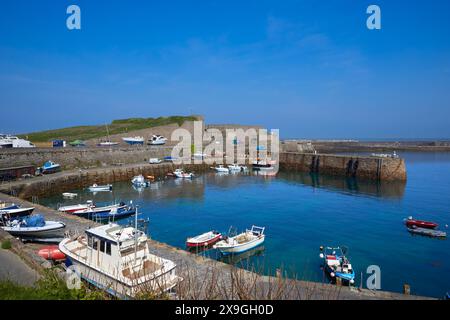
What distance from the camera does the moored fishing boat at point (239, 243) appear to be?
15.6 metres

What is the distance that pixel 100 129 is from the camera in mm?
72750

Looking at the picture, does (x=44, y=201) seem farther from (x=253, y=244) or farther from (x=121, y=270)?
(x=121, y=270)

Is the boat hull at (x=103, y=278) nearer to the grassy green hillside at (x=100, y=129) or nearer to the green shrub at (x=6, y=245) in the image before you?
the green shrub at (x=6, y=245)

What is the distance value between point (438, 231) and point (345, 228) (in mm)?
5681

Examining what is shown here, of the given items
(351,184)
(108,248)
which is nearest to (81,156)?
(108,248)

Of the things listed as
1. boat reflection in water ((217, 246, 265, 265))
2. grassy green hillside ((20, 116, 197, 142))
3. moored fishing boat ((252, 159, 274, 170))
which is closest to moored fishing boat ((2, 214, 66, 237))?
boat reflection in water ((217, 246, 265, 265))

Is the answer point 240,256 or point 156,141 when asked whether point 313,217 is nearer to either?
point 240,256

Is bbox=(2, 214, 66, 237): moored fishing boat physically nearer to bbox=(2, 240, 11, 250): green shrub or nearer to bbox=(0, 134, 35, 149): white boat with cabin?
bbox=(2, 240, 11, 250): green shrub

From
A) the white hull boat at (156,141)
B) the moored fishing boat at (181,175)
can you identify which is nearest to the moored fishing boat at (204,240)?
the moored fishing boat at (181,175)

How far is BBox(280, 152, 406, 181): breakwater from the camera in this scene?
39625 millimetres

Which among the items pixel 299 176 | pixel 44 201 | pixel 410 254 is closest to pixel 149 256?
pixel 410 254

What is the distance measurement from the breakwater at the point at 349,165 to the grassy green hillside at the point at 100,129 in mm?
29417

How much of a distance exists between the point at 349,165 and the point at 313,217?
83.1 feet

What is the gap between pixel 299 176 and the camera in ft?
152
